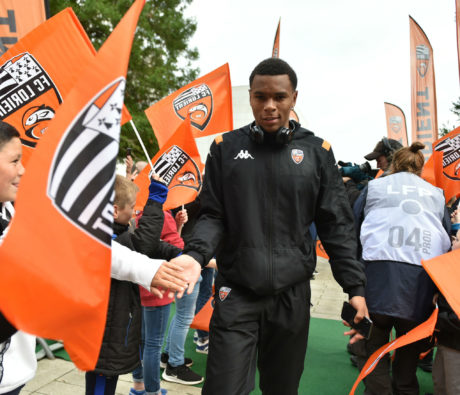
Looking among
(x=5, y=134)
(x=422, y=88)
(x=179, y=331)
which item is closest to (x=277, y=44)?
(x=422, y=88)

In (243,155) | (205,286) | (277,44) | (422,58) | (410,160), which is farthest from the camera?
(277,44)

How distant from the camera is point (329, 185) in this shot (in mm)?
2289

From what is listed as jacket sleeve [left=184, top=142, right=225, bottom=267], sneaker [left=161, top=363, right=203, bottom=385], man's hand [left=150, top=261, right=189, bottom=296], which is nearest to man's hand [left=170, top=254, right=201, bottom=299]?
man's hand [left=150, top=261, right=189, bottom=296]

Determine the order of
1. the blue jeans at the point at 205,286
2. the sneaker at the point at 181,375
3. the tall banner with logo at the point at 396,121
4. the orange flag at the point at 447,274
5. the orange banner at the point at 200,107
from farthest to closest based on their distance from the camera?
the tall banner with logo at the point at 396,121 → the orange banner at the point at 200,107 → the blue jeans at the point at 205,286 → the sneaker at the point at 181,375 → the orange flag at the point at 447,274

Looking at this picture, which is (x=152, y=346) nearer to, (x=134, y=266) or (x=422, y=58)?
(x=134, y=266)

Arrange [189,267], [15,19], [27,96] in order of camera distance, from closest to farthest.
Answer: [189,267], [27,96], [15,19]

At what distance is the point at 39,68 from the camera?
3094 mm

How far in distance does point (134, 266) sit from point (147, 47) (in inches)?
581

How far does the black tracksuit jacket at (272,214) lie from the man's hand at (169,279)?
0.25 m

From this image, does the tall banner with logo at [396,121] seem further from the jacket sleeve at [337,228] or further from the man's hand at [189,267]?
the man's hand at [189,267]

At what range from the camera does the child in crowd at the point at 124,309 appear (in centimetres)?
239

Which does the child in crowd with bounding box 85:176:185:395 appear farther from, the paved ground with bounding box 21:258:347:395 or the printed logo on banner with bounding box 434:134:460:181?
the printed logo on banner with bounding box 434:134:460:181

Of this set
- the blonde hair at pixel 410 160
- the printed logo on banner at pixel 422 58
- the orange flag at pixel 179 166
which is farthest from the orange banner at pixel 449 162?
the printed logo on banner at pixel 422 58

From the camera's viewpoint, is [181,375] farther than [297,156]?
Yes
